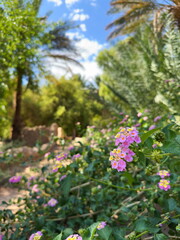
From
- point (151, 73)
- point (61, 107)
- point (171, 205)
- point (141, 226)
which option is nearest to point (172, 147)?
point (141, 226)

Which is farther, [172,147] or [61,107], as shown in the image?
[61,107]

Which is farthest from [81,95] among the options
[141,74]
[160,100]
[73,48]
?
[160,100]

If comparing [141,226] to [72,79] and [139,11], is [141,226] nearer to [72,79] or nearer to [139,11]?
[139,11]

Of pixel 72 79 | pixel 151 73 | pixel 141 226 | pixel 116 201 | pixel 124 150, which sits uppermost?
pixel 72 79

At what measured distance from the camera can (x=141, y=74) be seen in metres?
6.41

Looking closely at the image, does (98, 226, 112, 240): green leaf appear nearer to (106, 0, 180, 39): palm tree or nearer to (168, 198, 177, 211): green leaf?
(168, 198, 177, 211): green leaf

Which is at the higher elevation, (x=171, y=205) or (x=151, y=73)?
(x=151, y=73)

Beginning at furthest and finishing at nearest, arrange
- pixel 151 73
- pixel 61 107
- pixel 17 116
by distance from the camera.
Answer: pixel 61 107, pixel 17 116, pixel 151 73

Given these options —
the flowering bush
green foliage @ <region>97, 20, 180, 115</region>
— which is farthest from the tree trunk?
the flowering bush

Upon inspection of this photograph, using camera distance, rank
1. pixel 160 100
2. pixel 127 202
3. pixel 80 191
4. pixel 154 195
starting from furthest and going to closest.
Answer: pixel 160 100 → pixel 80 191 → pixel 127 202 → pixel 154 195

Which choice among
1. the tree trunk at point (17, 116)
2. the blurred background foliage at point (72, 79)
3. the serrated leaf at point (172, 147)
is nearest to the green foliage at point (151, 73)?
the blurred background foliage at point (72, 79)

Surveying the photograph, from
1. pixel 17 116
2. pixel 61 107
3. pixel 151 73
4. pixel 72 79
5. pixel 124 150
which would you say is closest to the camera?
pixel 124 150

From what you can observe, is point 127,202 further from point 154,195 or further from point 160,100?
point 160,100

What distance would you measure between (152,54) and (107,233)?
18.1 ft
